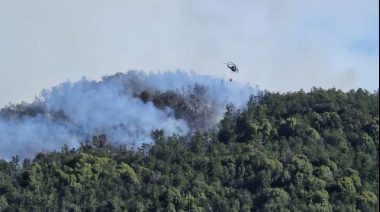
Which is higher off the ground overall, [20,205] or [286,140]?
[286,140]

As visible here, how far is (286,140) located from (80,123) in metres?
24.0

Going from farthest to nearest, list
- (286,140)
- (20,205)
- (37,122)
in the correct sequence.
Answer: (37,122) → (286,140) → (20,205)

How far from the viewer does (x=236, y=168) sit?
98125mm

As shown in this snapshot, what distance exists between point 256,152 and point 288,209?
11.0 metres

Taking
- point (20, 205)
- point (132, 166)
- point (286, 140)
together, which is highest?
point (286, 140)

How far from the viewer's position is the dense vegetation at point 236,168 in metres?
91.4

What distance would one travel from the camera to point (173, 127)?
112 metres

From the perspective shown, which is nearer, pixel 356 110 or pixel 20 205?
pixel 20 205

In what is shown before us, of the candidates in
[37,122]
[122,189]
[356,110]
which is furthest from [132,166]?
[356,110]

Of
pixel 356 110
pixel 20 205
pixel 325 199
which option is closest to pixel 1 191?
pixel 20 205

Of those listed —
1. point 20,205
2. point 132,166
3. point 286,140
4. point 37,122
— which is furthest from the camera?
point 37,122

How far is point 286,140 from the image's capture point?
105125 mm

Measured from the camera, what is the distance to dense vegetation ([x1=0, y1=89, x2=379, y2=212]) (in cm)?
9138

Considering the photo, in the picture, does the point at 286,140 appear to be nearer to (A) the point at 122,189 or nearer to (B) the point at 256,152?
(B) the point at 256,152
